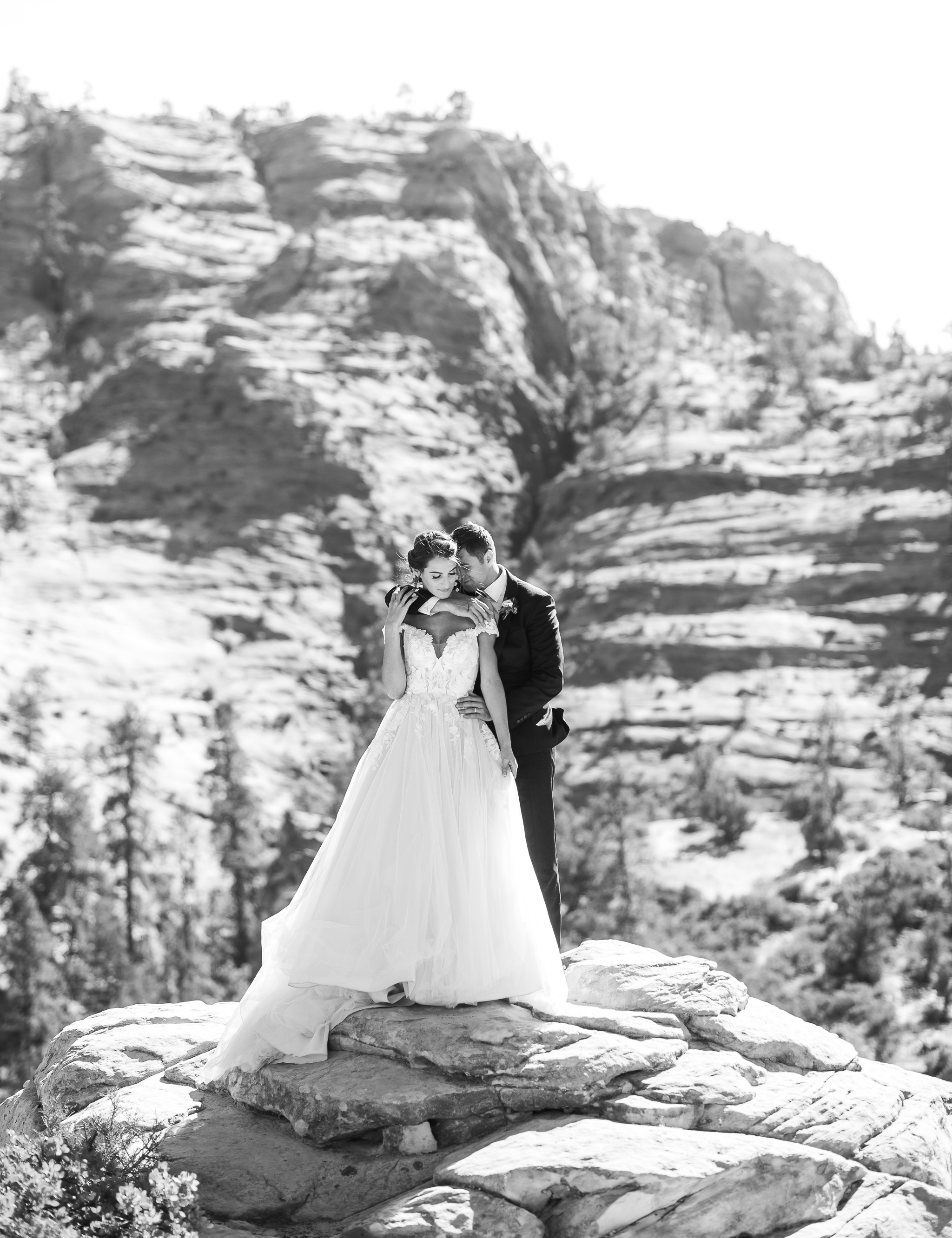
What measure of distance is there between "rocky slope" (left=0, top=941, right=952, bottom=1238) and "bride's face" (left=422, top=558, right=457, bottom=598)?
110 inches

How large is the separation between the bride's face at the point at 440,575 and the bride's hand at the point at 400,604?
0.17 meters

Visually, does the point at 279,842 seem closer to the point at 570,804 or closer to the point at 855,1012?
the point at 570,804

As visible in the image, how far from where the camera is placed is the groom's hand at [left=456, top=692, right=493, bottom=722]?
913 centimetres

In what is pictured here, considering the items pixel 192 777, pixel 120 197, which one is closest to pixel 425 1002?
pixel 192 777

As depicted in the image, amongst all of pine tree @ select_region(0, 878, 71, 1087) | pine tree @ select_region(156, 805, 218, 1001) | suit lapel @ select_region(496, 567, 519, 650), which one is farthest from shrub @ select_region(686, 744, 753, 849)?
suit lapel @ select_region(496, 567, 519, 650)

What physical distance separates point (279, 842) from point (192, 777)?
7466 mm

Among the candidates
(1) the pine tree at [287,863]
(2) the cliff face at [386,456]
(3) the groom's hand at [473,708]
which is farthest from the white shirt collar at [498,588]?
(2) the cliff face at [386,456]

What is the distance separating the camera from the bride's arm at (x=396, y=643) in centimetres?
905

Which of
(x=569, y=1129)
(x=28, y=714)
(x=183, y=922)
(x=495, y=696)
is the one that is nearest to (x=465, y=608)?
(x=495, y=696)

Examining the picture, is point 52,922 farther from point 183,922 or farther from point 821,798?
point 821,798

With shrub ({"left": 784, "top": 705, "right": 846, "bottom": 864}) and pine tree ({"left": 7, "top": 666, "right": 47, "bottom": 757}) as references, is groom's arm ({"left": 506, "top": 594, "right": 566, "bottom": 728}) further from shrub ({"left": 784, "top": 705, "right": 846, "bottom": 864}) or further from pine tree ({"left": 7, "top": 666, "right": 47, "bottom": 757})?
pine tree ({"left": 7, "top": 666, "right": 47, "bottom": 757})

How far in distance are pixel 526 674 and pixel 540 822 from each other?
1.11 metres

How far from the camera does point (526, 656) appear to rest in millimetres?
9656

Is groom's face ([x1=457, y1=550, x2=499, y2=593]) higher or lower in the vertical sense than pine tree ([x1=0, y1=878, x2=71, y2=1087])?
higher
